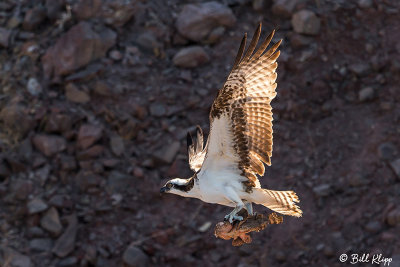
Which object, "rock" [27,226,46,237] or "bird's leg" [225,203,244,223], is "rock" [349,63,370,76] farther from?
"rock" [27,226,46,237]

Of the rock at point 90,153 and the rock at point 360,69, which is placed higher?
the rock at point 360,69

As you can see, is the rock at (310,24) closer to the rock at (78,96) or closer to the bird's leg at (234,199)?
the rock at (78,96)

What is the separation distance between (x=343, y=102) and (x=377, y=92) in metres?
0.55

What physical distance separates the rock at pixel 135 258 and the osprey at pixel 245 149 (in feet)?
10.9

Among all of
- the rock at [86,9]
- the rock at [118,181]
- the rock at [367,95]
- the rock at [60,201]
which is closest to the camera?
the rock at [60,201]

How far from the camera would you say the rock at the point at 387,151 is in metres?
10.6

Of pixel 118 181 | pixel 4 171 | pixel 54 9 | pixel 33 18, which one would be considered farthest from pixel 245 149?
pixel 33 18

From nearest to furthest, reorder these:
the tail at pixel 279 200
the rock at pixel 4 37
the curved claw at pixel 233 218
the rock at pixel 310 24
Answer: the curved claw at pixel 233 218 → the tail at pixel 279 200 → the rock at pixel 310 24 → the rock at pixel 4 37

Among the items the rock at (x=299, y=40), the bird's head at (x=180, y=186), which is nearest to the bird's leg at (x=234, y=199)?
the bird's head at (x=180, y=186)

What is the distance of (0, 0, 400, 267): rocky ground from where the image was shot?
10.3m

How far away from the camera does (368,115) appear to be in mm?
11148

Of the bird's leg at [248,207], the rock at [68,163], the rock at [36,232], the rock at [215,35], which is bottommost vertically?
the rock at [36,232]

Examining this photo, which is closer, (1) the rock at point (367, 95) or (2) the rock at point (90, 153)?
(2) the rock at point (90, 153)

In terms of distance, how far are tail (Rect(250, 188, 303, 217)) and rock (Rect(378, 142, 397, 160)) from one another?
394 cm
